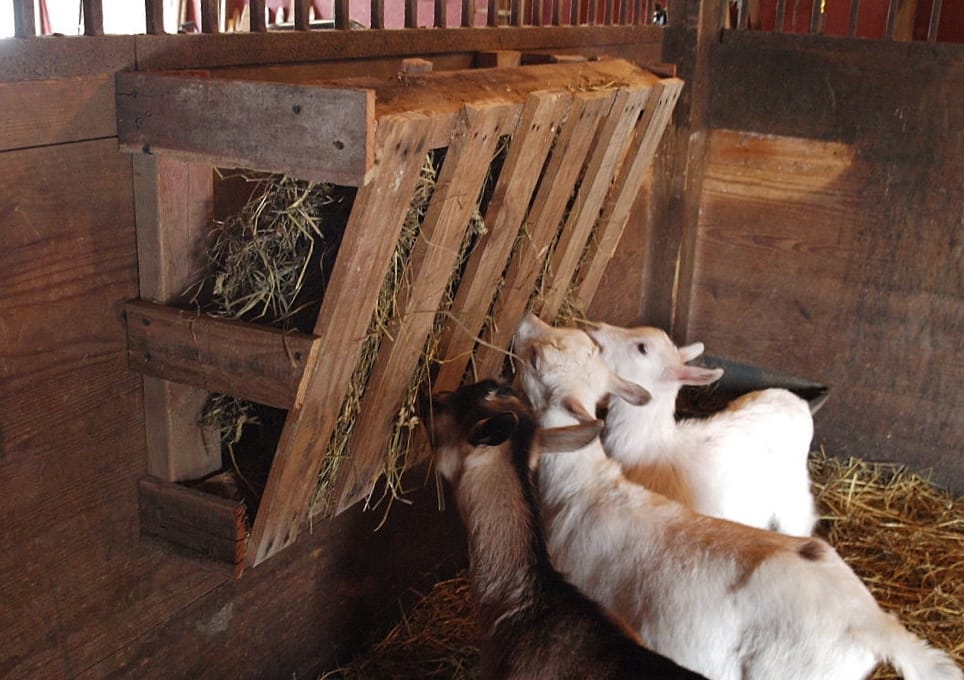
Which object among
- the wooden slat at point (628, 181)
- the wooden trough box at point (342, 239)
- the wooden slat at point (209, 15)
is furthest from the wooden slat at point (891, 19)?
the wooden slat at point (209, 15)

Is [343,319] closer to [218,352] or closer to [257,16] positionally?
[218,352]

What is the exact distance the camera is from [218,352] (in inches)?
103

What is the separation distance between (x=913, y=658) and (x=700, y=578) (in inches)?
21.7

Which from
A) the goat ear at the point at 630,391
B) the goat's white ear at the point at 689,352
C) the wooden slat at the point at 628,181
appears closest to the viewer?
the goat ear at the point at 630,391

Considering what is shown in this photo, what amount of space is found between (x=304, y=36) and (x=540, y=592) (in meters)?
1.58

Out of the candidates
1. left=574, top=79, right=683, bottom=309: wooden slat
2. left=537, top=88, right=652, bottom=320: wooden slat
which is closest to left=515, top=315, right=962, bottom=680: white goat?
left=537, top=88, right=652, bottom=320: wooden slat

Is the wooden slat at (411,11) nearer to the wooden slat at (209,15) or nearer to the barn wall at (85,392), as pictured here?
the barn wall at (85,392)

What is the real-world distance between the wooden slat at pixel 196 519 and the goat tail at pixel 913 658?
1640mm

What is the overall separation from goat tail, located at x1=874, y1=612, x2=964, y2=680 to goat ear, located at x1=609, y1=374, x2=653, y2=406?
103cm

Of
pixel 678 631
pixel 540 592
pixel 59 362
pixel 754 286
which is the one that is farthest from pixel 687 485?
pixel 59 362

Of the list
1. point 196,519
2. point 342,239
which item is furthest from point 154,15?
point 196,519

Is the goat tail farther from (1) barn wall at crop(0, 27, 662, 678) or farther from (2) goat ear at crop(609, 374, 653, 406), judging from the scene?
(1) barn wall at crop(0, 27, 662, 678)

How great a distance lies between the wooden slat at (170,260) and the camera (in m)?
2.59

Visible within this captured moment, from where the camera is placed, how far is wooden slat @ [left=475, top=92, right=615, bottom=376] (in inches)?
126
